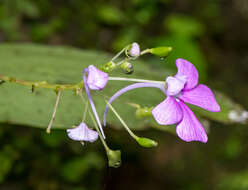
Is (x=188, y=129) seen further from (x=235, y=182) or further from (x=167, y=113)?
(x=235, y=182)

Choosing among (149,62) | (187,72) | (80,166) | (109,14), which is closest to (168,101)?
(187,72)

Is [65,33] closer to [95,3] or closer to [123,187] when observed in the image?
[95,3]

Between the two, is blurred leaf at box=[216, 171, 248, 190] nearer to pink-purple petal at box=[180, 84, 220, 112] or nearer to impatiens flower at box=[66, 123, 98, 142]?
pink-purple petal at box=[180, 84, 220, 112]

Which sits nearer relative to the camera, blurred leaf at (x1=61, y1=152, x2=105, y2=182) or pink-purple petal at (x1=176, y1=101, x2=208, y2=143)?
pink-purple petal at (x1=176, y1=101, x2=208, y2=143)

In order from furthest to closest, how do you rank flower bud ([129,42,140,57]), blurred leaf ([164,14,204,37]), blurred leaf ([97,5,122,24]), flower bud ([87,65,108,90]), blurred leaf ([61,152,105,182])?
blurred leaf ([164,14,204,37])
blurred leaf ([97,5,122,24])
blurred leaf ([61,152,105,182])
flower bud ([129,42,140,57])
flower bud ([87,65,108,90])

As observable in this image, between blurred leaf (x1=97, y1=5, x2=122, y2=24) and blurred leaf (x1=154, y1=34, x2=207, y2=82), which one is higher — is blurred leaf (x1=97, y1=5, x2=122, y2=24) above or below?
above

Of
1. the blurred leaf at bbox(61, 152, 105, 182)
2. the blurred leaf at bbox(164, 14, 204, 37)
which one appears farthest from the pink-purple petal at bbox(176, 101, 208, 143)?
the blurred leaf at bbox(164, 14, 204, 37)

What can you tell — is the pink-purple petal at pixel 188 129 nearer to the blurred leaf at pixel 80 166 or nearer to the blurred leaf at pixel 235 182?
the blurred leaf at pixel 80 166
